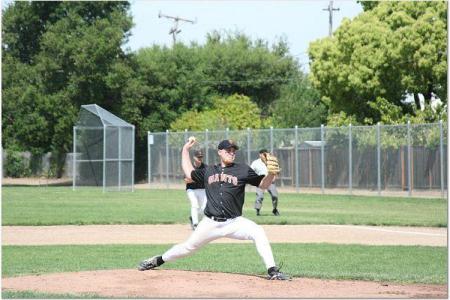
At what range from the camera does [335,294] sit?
31.1 feet

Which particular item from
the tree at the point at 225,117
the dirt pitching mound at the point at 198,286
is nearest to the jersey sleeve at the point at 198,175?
the dirt pitching mound at the point at 198,286

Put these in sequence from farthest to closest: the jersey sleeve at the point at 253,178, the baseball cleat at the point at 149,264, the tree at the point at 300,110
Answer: the tree at the point at 300,110 → the baseball cleat at the point at 149,264 → the jersey sleeve at the point at 253,178

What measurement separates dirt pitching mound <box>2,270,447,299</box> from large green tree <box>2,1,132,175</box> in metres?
35.3

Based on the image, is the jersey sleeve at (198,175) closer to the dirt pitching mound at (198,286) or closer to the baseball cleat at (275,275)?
the dirt pitching mound at (198,286)

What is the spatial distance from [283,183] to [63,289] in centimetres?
2871

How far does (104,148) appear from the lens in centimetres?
3691

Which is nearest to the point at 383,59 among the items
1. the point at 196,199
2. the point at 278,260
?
the point at 196,199

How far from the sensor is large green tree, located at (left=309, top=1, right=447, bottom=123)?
3838 centimetres

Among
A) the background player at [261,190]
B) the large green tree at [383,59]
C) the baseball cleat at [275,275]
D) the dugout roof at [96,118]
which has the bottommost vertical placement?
the baseball cleat at [275,275]

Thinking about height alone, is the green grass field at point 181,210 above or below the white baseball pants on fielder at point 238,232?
below

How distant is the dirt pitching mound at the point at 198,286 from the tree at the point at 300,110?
128ft

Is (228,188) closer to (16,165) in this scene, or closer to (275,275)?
(275,275)

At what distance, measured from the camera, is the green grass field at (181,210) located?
2191 centimetres

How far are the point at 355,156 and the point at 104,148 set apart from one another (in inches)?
437
